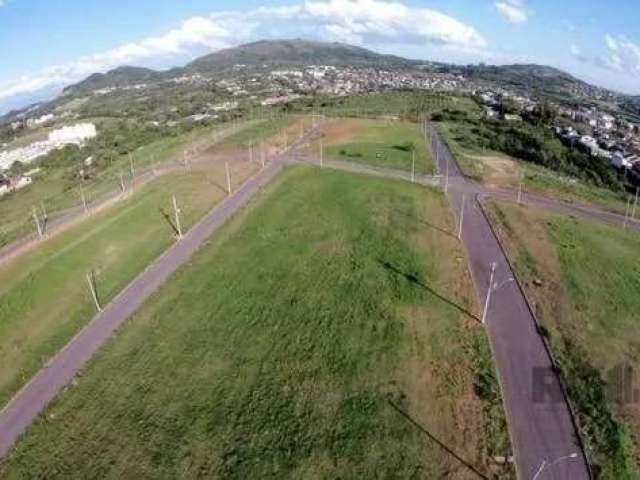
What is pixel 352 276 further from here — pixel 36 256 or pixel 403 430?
pixel 36 256

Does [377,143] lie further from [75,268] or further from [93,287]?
[93,287]

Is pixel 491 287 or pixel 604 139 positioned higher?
pixel 491 287

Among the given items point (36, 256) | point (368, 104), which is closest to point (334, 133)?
point (368, 104)

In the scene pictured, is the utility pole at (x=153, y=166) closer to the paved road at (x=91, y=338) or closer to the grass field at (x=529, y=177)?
the paved road at (x=91, y=338)

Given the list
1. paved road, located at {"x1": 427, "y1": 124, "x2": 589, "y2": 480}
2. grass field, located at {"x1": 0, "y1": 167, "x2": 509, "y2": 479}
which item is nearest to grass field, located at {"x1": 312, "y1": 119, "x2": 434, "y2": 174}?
grass field, located at {"x1": 0, "y1": 167, "x2": 509, "y2": 479}

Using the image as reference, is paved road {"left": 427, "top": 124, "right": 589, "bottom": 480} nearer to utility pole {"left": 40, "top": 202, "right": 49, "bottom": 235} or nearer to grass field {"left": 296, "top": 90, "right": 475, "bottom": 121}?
utility pole {"left": 40, "top": 202, "right": 49, "bottom": 235}

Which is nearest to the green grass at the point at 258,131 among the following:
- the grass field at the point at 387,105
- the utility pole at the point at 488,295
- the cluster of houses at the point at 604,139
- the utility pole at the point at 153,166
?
the utility pole at the point at 153,166

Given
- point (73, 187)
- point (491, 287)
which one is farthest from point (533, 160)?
point (73, 187)

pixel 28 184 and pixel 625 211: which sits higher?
pixel 625 211
